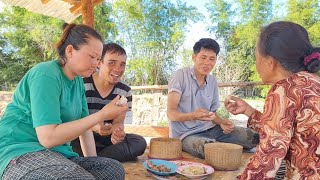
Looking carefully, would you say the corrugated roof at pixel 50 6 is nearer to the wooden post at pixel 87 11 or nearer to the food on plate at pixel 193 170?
the wooden post at pixel 87 11

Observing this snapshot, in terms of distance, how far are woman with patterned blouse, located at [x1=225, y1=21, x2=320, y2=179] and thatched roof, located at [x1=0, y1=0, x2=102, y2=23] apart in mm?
3785

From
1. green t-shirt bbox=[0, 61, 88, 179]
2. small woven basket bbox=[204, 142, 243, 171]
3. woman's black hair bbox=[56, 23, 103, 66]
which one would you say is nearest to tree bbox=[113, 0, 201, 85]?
small woven basket bbox=[204, 142, 243, 171]

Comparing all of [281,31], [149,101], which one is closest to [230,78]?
[149,101]

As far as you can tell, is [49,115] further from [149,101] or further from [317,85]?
[149,101]

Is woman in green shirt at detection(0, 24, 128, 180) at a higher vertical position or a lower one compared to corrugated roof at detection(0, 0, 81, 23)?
lower

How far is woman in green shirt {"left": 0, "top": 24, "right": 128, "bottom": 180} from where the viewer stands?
143 cm

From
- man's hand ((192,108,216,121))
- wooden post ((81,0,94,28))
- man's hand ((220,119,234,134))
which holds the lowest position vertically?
man's hand ((220,119,234,134))

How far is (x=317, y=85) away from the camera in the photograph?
1.40m

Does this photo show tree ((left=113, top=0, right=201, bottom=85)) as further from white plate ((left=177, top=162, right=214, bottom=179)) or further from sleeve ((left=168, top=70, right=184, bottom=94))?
white plate ((left=177, top=162, right=214, bottom=179))

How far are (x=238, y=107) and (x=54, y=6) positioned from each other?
13.2 feet

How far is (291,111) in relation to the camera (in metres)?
1.38

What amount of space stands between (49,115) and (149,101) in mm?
6714

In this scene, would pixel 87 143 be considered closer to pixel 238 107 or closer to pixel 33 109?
pixel 33 109

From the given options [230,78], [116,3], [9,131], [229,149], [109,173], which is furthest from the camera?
[116,3]
